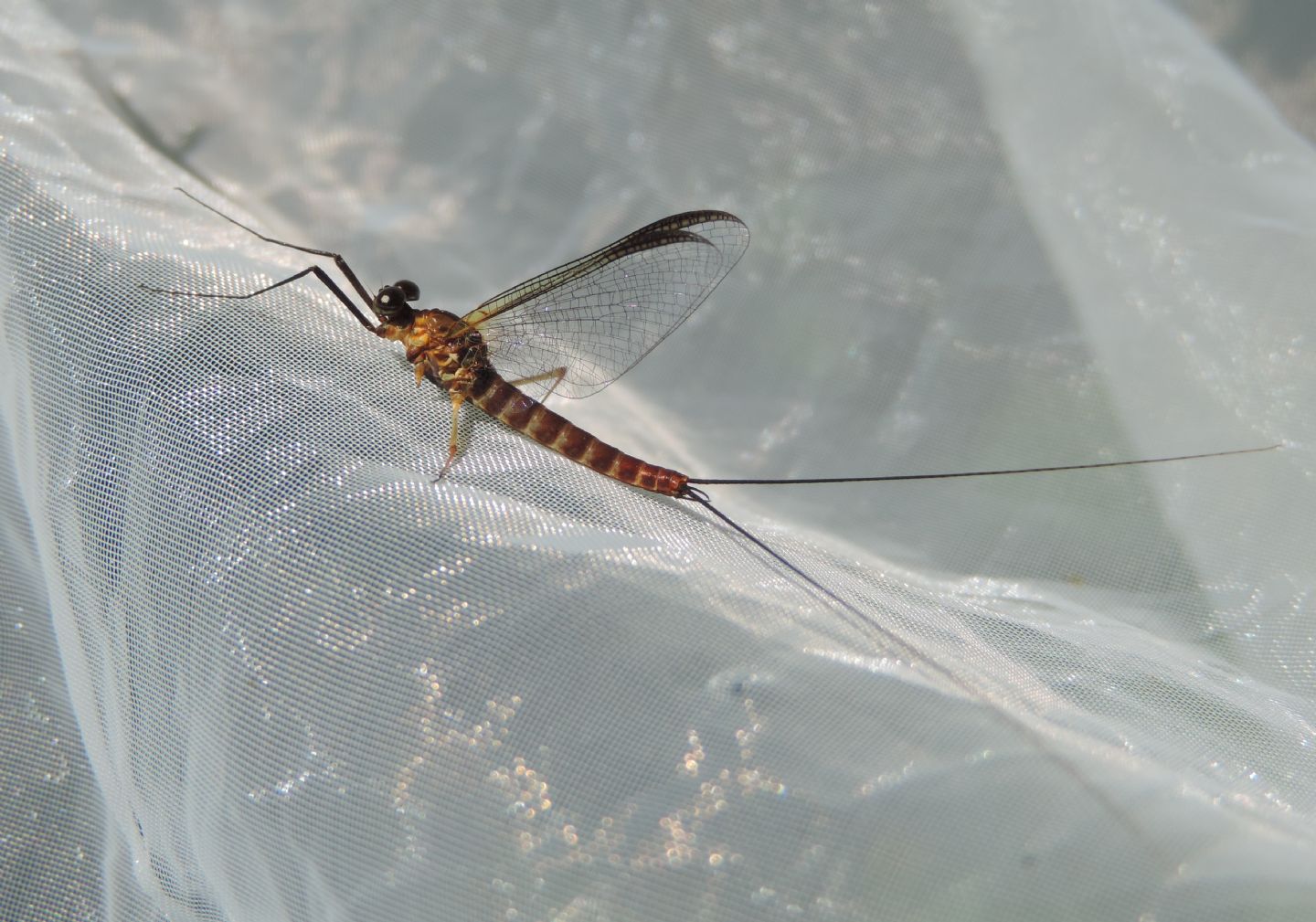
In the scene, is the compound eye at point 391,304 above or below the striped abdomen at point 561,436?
above

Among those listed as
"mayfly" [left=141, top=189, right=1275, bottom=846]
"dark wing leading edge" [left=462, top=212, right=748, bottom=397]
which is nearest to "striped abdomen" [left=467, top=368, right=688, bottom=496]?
"mayfly" [left=141, top=189, right=1275, bottom=846]

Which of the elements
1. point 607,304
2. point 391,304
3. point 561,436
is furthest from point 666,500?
point 391,304

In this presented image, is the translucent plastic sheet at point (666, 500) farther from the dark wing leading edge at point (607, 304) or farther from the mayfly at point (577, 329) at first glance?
the dark wing leading edge at point (607, 304)

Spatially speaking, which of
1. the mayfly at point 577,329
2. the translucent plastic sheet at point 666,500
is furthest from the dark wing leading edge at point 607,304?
the translucent plastic sheet at point 666,500

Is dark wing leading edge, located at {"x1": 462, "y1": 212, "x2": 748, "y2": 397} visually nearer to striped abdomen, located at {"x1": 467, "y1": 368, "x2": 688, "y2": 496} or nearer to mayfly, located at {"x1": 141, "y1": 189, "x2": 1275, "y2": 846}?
mayfly, located at {"x1": 141, "y1": 189, "x2": 1275, "y2": 846}

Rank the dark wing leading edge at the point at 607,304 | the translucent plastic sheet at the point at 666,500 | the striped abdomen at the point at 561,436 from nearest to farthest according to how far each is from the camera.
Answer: the translucent plastic sheet at the point at 666,500
the striped abdomen at the point at 561,436
the dark wing leading edge at the point at 607,304

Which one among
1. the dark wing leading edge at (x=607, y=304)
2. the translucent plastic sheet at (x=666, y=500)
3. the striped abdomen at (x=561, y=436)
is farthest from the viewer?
the dark wing leading edge at (x=607, y=304)

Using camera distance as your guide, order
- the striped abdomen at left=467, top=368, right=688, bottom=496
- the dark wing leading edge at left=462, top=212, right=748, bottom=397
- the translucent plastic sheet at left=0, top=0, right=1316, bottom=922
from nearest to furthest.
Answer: the translucent plastic sheet at left=0, top=0, right=1316, bottom=922 < the striped abdomen at left=467, top=368, right=688, bottom=496 < the dark wing leading edge at left=462, top=212, right=748, bottom=397
